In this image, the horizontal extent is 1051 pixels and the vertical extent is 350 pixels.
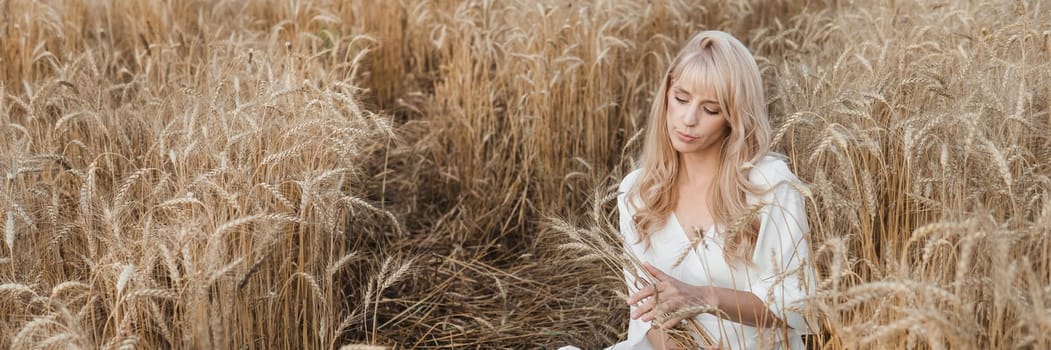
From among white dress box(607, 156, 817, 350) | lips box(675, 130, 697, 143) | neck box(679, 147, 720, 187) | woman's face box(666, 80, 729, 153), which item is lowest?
white dress box(607, 156, 817, 350)

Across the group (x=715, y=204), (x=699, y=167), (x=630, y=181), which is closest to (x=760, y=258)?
(x=715, y=204)

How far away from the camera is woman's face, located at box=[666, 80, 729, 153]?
7.24 ft

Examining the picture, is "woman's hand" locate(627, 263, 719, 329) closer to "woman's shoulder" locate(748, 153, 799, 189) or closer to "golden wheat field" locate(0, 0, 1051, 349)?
"golden wheat field" locate(0, 0, 1051, 349)

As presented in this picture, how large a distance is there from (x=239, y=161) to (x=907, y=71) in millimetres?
2063

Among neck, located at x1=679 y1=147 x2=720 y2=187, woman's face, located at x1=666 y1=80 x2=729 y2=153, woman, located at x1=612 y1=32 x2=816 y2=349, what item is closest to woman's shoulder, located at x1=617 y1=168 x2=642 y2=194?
woman, located at x1=612 y1=32 x2=816 y2=349

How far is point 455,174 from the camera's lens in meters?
3.72

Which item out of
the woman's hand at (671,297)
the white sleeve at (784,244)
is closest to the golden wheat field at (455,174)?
the white sleeve at (784,244)

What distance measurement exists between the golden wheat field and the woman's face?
21 cm

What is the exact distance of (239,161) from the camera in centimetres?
218

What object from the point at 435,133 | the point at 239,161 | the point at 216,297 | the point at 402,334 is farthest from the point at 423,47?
the point at 216,297

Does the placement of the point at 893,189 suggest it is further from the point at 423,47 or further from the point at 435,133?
the point at 423,47

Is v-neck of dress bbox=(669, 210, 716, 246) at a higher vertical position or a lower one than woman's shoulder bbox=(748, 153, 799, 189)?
lower

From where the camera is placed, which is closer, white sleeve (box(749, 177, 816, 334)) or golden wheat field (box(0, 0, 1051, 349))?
golden wheat field (box(0, 0, 1051, 349))

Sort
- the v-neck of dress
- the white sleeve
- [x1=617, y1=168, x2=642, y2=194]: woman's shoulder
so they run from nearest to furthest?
the white sleeve, the v-neck of dress, [x1=617, y1=168, x2=642, y2=194]: woman's shoulder
